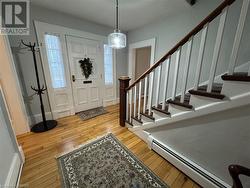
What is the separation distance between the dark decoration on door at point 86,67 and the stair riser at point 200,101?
2659 millimetres

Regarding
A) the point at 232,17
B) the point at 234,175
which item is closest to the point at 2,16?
the point at 234,175

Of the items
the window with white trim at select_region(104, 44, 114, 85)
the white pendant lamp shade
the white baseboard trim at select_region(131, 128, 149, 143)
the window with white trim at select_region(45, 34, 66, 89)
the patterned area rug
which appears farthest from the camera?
the window with white trim at select_region(104, 44, 114, 85)

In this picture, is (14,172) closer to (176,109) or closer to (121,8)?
(176,109)

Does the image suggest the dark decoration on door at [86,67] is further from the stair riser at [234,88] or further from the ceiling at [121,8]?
the stair riser at [234,88]

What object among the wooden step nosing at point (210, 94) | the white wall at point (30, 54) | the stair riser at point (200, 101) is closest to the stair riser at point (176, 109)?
the stair riser at point (200, 101)

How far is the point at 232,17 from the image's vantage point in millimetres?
1822

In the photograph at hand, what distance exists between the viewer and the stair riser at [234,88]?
90 centimetres

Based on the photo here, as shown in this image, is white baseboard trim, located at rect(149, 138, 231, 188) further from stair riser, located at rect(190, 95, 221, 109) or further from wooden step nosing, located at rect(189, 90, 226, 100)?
wooden step nosing, located at rect(189, 90, 226, 100)

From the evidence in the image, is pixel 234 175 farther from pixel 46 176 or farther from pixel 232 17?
pixel 232 17

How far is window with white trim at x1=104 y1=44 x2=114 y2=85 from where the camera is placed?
136 inches

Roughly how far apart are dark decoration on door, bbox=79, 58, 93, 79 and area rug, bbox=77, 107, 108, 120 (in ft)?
3.24

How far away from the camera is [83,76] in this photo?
3129 mm

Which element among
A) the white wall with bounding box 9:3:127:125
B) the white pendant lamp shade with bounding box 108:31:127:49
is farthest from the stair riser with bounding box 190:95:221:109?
the white wall with bounding box 9:3:127:125

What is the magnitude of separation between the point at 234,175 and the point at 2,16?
3596 millimetres
